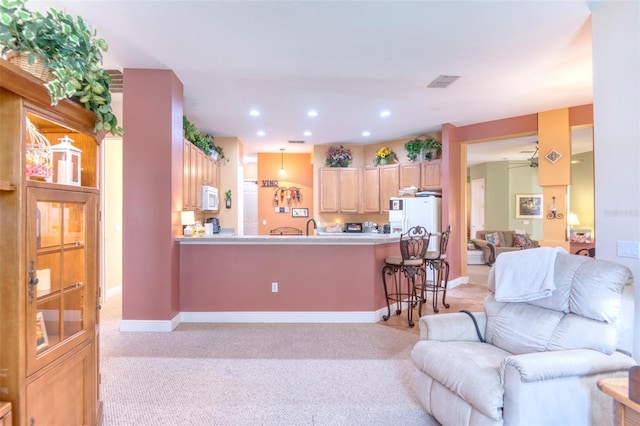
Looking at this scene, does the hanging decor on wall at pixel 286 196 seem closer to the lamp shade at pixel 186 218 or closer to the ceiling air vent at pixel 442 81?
the lamp shade at pixel 186 218

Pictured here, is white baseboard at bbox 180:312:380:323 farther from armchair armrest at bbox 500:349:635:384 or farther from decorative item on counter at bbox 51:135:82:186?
decorative item on counter at bbox 51:135:82:186

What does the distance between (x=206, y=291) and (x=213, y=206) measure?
74.6 inches

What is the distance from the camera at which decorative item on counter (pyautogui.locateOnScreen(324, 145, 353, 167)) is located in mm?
7477

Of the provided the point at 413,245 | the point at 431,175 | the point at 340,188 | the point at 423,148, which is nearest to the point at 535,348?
the point at 413,245

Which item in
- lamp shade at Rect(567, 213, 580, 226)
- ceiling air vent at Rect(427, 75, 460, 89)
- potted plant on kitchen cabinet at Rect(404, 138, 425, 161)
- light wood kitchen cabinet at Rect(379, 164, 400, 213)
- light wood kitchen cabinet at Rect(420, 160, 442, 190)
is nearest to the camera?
ceiling air vent at Rect(427, 75, 460, 89)

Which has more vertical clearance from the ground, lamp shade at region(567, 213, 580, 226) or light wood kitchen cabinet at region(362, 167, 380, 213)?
light wood kitchen cabinet at region(362, 167, 380, 213)

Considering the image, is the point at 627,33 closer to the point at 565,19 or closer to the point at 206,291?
the point at 565,19

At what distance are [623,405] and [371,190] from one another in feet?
20.3

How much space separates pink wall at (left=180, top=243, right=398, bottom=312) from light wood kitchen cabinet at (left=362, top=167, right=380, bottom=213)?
3.25 meters

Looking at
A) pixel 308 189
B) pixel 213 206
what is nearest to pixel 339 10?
pixel 213 206

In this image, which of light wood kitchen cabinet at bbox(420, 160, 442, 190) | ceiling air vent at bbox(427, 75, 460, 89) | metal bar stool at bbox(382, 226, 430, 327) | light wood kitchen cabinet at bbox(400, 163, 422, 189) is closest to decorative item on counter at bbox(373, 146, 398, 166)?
light wood kitchen cabinet at bbox(400, 163, 422, 189)

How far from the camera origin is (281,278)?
415 centimetres

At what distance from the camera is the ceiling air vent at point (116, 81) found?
3.96 meters

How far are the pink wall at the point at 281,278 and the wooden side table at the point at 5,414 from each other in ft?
9.05
